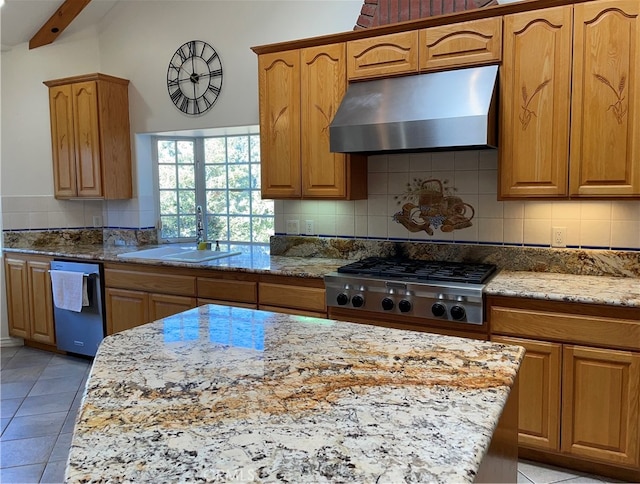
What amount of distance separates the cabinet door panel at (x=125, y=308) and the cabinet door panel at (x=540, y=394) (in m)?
2.54

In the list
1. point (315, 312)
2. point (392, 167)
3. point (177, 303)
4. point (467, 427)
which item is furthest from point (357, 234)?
point (467, 427)

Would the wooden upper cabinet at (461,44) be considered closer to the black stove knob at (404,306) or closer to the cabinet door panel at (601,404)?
the black stove knob at (404,306)

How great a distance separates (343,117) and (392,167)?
604mm

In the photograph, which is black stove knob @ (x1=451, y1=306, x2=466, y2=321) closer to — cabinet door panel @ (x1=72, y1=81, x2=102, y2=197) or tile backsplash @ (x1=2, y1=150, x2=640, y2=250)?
tile backsplash @ (x1=2, y1=150, x2=640, y2=250)

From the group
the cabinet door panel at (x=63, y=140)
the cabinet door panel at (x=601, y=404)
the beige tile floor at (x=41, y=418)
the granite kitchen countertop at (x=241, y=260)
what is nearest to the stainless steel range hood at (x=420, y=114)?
the granite kitchen countertop at (x=241, y=260)

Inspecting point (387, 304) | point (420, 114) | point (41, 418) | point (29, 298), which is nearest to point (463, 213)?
point (420, 114)

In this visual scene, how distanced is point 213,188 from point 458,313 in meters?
2.83

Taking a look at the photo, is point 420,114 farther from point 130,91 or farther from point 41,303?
point 41,303

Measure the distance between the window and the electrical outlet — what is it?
2264 mm

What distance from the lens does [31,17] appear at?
423 cm

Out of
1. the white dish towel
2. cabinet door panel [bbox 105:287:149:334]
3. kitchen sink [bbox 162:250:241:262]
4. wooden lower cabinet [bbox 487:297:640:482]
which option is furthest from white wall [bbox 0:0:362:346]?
wooden lower cabinet [bbox 487:297:640:482]

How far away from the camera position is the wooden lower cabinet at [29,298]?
14.0ft

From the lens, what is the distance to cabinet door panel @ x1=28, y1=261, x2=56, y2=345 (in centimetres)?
427

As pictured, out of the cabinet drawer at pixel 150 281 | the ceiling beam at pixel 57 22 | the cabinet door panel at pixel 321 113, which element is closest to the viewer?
the cabinet door panel at pixel 321 113
